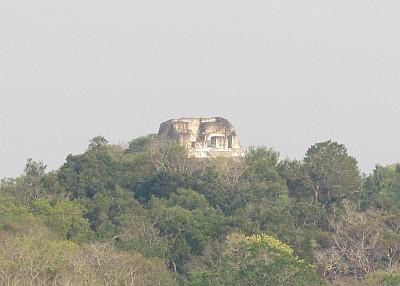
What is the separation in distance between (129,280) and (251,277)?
3.18 metres

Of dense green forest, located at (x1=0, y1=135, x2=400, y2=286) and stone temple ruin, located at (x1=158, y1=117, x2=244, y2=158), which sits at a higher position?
stone temple ruin, located at (x1=158, y1=117, x2=244, y2=158)

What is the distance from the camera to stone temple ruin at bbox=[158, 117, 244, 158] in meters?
56.2

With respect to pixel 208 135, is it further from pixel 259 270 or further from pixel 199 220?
pixel 259 270

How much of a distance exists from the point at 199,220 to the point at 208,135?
1279 cm

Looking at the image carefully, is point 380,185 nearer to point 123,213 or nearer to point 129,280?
point 123,213

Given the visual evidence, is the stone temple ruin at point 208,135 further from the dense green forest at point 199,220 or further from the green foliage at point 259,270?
the green foliage at point 259,270

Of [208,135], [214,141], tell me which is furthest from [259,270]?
[208,135]

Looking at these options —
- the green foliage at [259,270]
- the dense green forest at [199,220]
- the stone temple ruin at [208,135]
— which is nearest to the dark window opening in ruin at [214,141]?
the stone temple ruin at [208,135]

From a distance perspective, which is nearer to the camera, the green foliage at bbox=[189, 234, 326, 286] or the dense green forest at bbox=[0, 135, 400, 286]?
the green foliage at bbox=[189, 234, 326, 286]

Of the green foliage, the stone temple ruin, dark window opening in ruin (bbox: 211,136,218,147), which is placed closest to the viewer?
the green foliage

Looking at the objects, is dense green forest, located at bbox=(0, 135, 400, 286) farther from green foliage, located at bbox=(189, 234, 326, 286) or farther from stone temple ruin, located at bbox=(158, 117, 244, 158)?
stone temple ruin, located at bbox=(158, 117, 244, 158)

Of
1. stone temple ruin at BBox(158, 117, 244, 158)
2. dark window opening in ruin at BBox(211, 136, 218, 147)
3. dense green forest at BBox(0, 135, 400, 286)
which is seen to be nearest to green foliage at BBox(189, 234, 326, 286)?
dense green forest at BBox(0, 135, 400, 286)

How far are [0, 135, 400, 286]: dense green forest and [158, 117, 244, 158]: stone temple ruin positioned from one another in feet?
2.65

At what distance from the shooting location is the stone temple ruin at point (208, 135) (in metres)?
56.2
